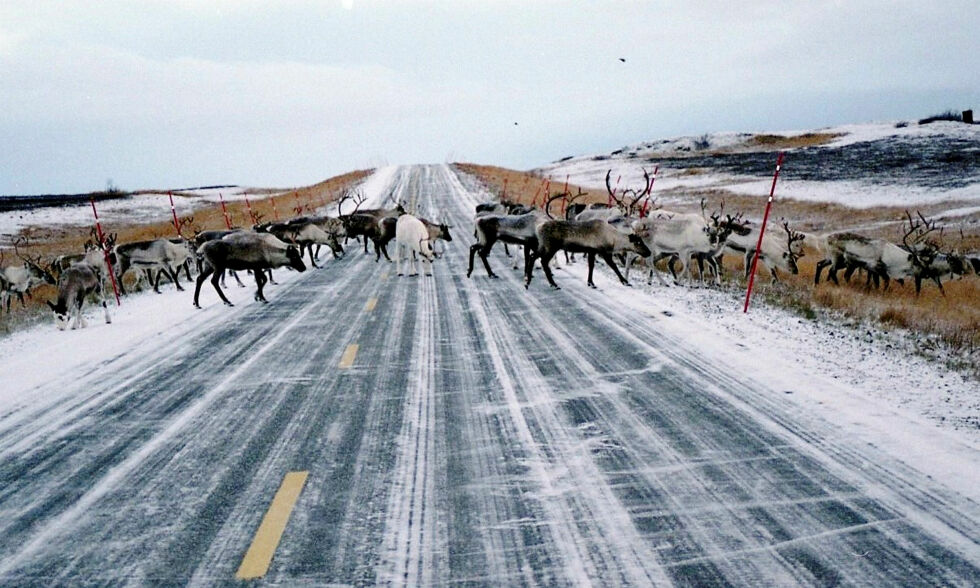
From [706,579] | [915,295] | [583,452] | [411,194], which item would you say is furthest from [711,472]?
[411,194]

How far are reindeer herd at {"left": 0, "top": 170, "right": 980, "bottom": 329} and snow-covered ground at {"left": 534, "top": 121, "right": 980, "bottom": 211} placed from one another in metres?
8.93

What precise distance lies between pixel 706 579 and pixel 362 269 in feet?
→ 49.8

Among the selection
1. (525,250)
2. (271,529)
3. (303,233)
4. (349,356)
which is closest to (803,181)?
(525,250)

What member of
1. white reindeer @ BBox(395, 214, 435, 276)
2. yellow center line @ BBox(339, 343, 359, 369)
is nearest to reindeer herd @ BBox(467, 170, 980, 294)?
white reindeer @ BBox(395, 214, 435, 276)

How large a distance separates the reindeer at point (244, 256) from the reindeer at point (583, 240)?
5460 millimetres

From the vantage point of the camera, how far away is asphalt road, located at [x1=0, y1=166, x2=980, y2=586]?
12.0 feet

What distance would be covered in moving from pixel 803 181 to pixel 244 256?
4237cm

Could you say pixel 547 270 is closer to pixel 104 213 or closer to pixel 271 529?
pixel 271 529

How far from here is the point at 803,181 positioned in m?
44.9

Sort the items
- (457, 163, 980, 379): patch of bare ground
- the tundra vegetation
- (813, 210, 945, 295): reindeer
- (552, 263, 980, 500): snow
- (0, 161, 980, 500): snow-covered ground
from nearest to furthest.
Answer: (552, 263, 980, 500): snow < (0, 161, 980, 500): snow-covered ground < (457, 163, 980, 379): patch of bare ground < the tundra vegetation < (813, 210, 945, 295): reindeer

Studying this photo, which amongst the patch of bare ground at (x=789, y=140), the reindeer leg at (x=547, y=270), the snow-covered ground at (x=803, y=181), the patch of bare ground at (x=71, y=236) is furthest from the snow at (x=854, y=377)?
the patch of bare ground at (x=789, y=140)

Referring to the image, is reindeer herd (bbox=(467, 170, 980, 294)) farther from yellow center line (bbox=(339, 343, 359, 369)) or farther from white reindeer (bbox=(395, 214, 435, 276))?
yellow center line (bbox=(339, 343, 359, 369))

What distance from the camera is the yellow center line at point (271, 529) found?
3686 mm

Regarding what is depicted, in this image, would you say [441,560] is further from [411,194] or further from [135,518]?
[411,194]
